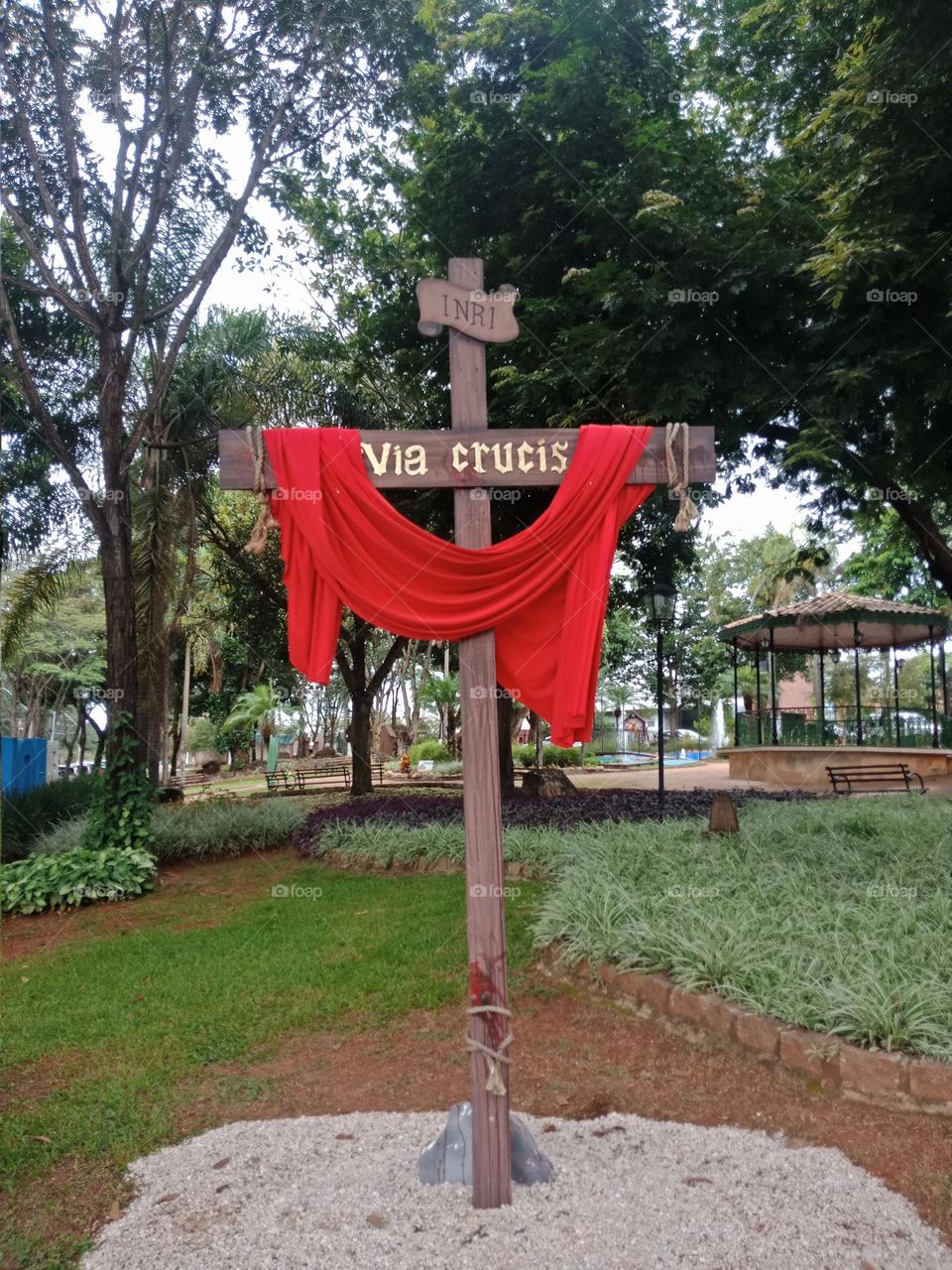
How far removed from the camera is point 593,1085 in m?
4.36

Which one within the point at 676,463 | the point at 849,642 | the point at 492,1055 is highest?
the point at 849,642

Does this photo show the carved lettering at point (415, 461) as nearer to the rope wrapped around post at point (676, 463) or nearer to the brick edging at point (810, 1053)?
the rope wrapped around post at point (676, 463)

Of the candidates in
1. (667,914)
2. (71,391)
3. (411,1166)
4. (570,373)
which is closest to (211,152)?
(71,391)

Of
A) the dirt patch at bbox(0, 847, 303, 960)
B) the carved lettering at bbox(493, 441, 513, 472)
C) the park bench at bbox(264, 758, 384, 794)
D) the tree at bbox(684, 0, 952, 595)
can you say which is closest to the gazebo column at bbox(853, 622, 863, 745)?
the tree at bbox(684, 0, 952, 595)

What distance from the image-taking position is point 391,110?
10938mm

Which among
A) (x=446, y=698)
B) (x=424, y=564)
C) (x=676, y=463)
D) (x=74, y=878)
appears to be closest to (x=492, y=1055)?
(x=424, y=564)

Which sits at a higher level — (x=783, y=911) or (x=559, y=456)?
(x=559, y=456)

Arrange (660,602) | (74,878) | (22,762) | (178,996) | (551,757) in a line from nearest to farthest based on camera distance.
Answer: (178,996) < (74,878) < (660,602) < (22,762) < (551,757)

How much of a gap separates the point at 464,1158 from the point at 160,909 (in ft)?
20.5

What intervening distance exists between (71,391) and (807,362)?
10.7 m

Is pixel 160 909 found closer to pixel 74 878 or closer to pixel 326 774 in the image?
pixel 74 878

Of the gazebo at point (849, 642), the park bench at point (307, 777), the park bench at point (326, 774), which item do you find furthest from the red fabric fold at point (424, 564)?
the park bench at point (326, 774)

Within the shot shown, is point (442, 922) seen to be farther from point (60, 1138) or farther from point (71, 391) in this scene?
point (71, 391)

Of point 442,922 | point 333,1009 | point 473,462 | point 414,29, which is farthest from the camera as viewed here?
point 414,29
